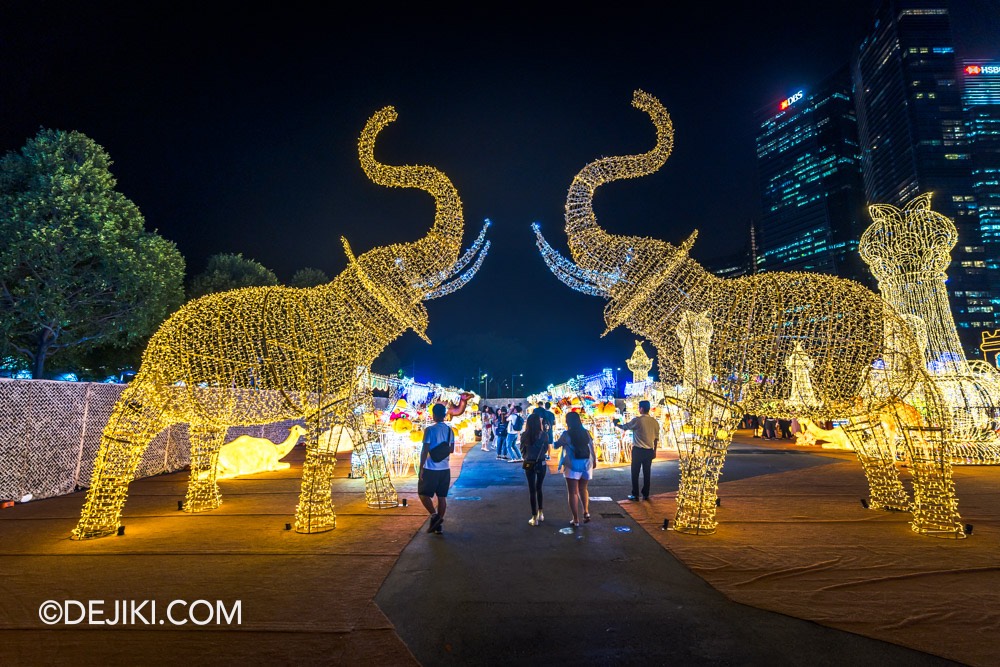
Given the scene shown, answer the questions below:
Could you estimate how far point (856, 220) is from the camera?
287 feet

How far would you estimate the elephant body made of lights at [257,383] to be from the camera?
18.7 feet

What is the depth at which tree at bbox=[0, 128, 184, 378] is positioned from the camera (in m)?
11.8

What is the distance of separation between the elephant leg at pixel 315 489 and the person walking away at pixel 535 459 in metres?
2.37

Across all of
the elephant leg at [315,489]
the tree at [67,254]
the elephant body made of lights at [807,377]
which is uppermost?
the tree at [67,254]

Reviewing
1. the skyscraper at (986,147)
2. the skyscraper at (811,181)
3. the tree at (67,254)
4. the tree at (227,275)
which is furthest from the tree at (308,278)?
the skyscraper at (811,181)

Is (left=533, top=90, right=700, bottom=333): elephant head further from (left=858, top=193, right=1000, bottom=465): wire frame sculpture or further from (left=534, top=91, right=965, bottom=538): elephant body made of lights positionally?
(left=858, top=193, right=1000, bottom=465): wire frame sculpture

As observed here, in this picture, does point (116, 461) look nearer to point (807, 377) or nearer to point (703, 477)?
point (703, 477)

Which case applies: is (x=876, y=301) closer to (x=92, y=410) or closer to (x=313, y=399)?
(x=313, y=399)

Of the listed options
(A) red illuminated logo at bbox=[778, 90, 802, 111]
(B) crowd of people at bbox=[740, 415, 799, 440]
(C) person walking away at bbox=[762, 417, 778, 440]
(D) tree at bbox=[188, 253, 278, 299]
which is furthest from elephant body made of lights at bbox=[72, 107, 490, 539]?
(A) red illuminated logo at bbox=[778, 90, 802, 111]

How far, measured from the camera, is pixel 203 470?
7184mm

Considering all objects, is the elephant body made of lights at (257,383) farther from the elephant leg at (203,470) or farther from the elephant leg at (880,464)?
the elephant leg at (880,464)

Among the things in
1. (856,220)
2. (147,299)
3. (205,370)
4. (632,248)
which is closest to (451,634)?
(205,370)

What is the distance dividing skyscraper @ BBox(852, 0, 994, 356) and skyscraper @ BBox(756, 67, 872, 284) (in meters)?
10.0

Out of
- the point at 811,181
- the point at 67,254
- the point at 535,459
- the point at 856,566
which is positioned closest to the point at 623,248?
the point at 535,459
